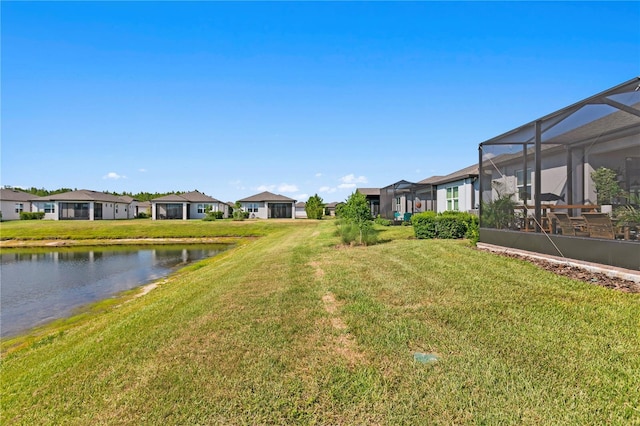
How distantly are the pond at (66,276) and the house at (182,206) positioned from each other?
24.6 metres

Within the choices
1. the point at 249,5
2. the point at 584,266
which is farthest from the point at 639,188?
the point at 249,5

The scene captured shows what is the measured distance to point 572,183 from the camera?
323 inches

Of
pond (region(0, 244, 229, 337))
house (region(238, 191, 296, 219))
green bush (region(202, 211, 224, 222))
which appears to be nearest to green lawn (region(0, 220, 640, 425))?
pond (region(0, 244, 229, 337))

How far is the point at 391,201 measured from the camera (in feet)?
101

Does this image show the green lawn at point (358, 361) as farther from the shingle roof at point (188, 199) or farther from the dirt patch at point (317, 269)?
the shingle roof at point (188, 199)

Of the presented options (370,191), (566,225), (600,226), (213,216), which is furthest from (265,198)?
(600,226)

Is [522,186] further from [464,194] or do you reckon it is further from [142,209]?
[142,209]

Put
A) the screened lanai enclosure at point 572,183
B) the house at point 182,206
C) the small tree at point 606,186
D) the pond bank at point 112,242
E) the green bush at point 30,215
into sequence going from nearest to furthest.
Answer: the screened lanai enclosure at point 572,183, the small tree at point 606,186, the pond bank at point 112,242, the green bush at point 30,215, the house at point 182,206

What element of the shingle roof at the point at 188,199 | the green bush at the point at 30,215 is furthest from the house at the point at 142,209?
the green bush at the point at 30,215

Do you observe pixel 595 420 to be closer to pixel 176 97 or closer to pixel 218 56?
pixel 218 56

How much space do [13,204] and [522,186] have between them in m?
62.9

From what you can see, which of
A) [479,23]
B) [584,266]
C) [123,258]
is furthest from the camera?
[123,258]

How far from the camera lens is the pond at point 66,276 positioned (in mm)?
9355

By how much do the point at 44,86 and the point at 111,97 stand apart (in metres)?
3.76
